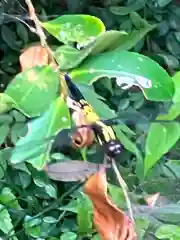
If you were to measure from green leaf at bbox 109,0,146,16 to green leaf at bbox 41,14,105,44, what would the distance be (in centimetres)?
68

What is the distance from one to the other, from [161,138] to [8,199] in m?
0.57

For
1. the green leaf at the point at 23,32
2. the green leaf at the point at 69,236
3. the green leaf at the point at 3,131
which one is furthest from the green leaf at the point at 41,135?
the green leaf at the point at 23,32

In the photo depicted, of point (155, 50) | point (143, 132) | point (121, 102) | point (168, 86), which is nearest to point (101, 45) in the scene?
point (168, 86)

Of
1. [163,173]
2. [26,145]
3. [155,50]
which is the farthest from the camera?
[155,50]

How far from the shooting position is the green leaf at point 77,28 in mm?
493

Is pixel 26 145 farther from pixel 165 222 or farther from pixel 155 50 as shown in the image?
pixel 155 50

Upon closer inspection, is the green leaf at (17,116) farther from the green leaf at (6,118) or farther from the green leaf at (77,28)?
the green leaf at (77,28)

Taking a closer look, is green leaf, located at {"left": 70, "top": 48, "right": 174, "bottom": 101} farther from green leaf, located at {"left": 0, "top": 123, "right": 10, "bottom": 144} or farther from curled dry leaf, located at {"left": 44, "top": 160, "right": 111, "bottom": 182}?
green leaf, located at {"left": 0, "top": 123, "right": 10, "bottom": 144}

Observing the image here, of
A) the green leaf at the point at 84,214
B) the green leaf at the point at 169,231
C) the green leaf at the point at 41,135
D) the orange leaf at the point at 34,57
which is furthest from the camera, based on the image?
the green leaf at the point at 84,214

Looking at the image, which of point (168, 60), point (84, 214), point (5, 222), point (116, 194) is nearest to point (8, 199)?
point (5, 222)

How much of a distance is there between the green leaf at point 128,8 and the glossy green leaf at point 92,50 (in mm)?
723

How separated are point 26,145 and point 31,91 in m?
0.06

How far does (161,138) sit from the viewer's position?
0.47m

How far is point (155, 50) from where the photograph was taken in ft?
4.15
